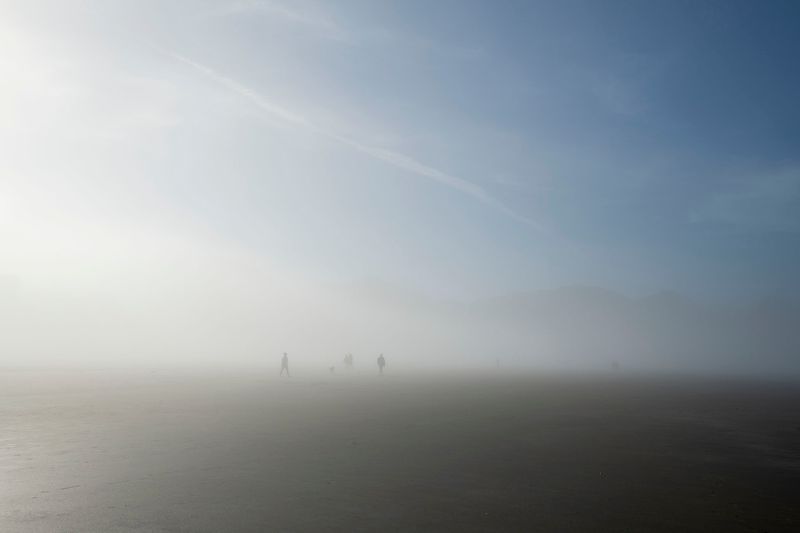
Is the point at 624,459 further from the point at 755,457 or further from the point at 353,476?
the point at 353,476

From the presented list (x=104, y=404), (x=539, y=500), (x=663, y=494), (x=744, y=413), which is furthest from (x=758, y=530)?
(x=104, y=404)

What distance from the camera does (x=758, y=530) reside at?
7.70m

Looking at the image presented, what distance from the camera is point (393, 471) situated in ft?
36.7

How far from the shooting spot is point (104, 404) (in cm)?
2516

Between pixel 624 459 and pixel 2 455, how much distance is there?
14.8 meters

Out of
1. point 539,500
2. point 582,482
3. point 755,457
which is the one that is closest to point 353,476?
point 539,500

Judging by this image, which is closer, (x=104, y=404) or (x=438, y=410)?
(x=438, y=410)

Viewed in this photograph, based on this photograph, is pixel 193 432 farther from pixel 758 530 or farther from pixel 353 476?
pixel 758 530

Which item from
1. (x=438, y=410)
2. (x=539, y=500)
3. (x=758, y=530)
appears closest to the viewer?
(x=758, y=530)

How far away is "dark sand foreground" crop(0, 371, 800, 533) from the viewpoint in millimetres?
7980

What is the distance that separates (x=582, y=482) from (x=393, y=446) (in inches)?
211

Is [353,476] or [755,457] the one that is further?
[755,457]

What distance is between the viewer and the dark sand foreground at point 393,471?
314 inches

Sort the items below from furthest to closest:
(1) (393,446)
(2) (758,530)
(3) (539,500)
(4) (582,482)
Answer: (1) (393,446) → (4) (582,482) → (3) (539,500) → (2) (758,530)
